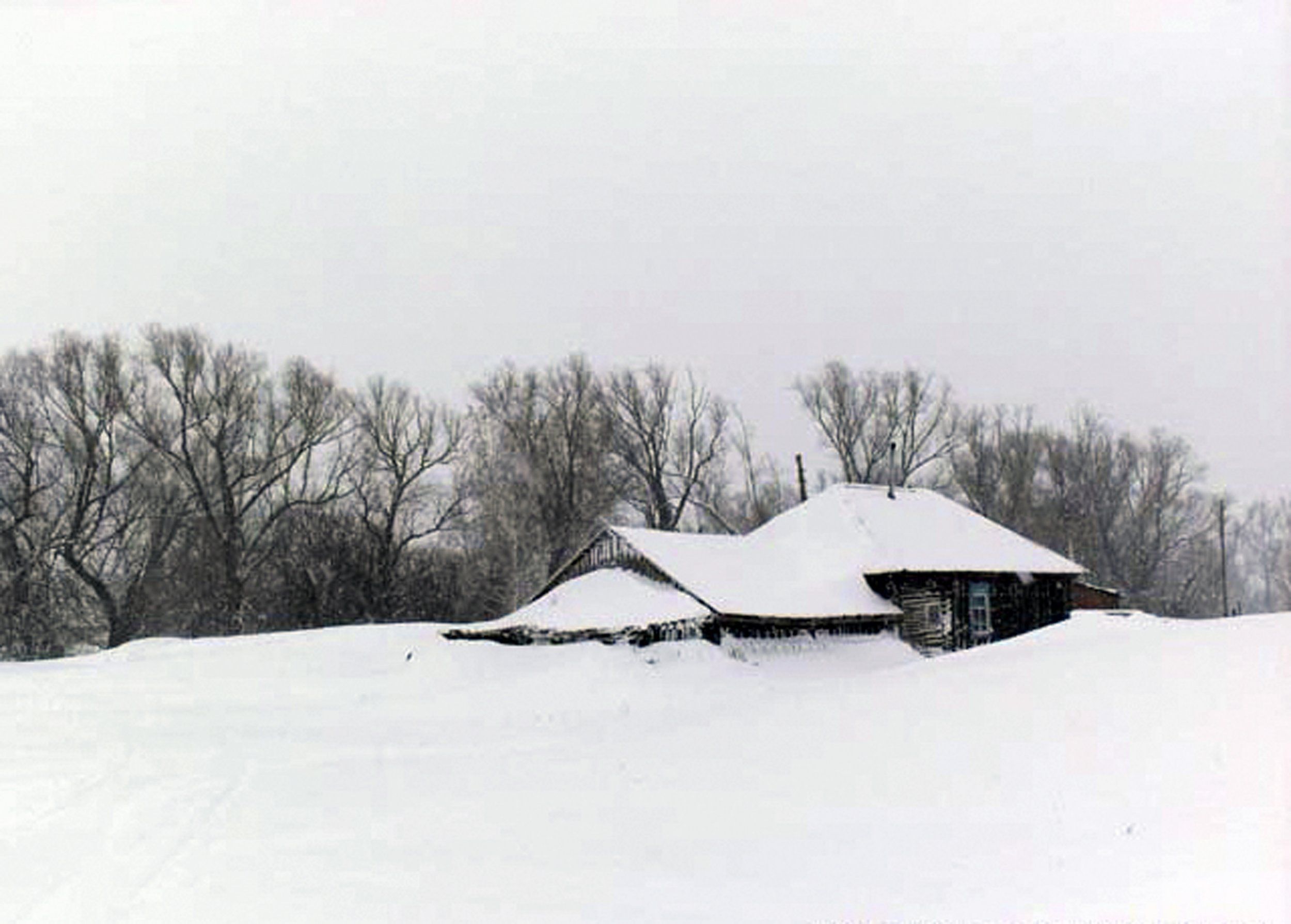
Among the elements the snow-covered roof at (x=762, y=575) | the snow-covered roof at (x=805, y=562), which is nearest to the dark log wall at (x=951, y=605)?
the snow-covered roof at (x=805, y=562)

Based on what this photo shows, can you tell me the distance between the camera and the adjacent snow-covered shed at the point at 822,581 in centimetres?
2912

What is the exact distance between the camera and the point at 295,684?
28.3 m

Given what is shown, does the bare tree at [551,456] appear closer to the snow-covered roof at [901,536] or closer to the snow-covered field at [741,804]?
the snow-covered roof at [901,536]

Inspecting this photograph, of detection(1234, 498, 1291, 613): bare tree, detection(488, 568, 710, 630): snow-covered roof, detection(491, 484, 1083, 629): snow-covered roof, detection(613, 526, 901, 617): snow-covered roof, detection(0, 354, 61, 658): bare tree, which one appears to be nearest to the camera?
detection(488, 568, 710, 630): snow-covered roof

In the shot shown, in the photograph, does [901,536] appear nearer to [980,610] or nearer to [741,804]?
[980,610]

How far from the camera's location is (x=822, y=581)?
3297cm

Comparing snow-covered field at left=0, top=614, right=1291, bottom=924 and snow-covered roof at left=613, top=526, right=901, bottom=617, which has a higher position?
snow-covered roof at left=613, top=526, right=901, bottom=617

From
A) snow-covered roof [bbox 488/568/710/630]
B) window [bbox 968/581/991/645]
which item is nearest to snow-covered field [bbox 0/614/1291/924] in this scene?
snow-covered roof [bbox 488/568/710/630]

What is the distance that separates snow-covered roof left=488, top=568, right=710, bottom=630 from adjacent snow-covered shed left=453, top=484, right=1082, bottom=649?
0.05 meters

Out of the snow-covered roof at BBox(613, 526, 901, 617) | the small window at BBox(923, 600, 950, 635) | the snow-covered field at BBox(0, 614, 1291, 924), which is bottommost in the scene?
the snow-covered field at BBox(0, 614, 1291, 924)

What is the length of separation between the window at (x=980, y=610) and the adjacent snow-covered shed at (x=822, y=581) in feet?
0.15

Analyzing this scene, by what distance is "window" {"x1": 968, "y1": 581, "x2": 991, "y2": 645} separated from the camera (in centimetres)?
3416

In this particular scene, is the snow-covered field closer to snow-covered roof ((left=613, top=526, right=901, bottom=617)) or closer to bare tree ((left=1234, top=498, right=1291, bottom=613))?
snow-covered roof ((left=613, top=526, right=901, bottom=617))

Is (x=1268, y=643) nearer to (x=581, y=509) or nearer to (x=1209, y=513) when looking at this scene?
(x=581, y=509)
